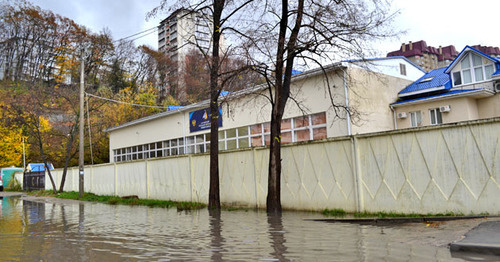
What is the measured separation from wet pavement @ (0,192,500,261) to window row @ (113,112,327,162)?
6.11 meters

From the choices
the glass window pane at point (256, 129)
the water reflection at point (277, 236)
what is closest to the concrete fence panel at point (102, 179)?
the glass window pane at point (256, 129)

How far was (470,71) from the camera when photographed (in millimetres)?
23094

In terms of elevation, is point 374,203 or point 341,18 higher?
point 341,18

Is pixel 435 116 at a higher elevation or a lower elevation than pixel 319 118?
higher

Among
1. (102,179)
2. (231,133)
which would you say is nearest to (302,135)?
(231,133)

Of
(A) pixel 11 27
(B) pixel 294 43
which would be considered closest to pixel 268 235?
(B) pixel 294 43

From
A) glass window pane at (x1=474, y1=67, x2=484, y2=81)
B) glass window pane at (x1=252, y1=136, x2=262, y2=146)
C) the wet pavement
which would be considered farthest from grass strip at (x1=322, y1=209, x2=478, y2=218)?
glass window pane at (x1=474, y1=67, x2=484, y2=81)

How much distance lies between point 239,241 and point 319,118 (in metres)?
12.3

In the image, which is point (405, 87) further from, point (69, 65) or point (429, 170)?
Result: point (69, 65)

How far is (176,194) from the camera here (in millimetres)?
18062

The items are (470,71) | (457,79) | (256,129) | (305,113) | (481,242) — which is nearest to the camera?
(481,242)

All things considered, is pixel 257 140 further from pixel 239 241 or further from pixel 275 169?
pixel 239 241

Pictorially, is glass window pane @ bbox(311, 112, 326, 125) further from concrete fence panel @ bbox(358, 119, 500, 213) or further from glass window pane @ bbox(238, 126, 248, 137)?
concrete fence panel @ bbox(358, 119, 500, 213)

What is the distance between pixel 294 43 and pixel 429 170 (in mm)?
5029
